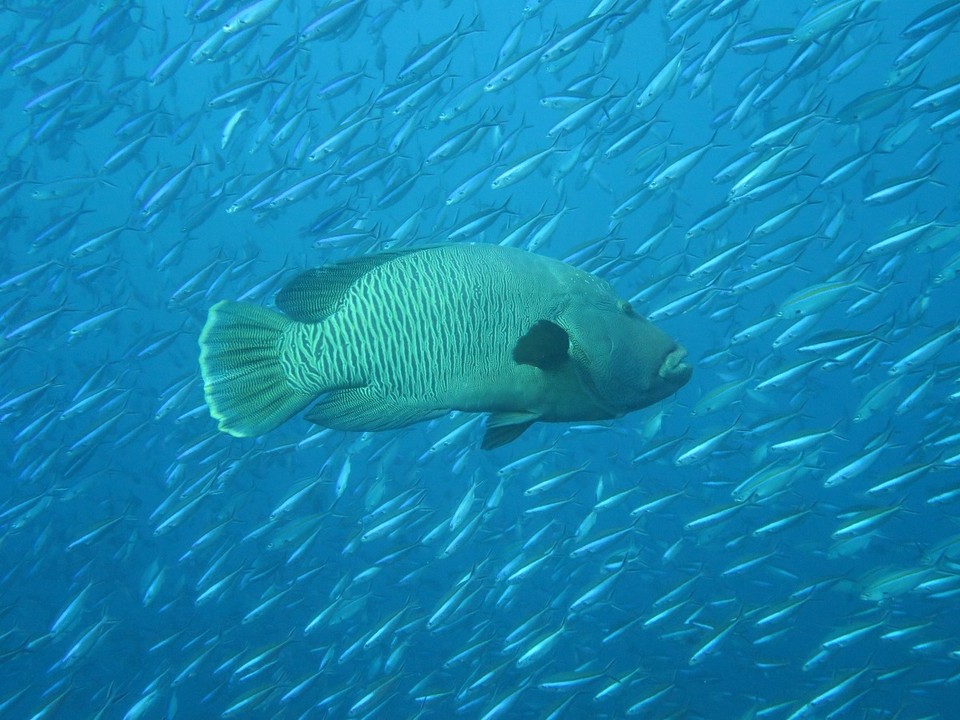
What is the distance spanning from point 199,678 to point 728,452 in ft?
37.6

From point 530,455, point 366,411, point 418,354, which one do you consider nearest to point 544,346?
point 418,354

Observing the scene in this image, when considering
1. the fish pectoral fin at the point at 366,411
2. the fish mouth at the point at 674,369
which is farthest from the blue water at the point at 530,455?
the fish pectoral fin at the point at 366,411

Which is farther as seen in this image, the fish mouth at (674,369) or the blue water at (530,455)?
the blue water at (530,455)

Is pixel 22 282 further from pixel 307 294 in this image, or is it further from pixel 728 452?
pixel 728 452

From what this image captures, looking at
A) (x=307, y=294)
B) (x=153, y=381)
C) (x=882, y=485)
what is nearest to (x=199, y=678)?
(x=882, y=485)

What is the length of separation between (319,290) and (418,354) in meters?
0.39

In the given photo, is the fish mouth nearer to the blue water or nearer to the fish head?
the fish head

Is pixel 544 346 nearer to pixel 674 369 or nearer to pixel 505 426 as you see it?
pixel 505 426

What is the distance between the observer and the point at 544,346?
1854 millimetres

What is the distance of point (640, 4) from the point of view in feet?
23.3

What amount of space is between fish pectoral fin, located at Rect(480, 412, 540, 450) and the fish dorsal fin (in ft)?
2.06

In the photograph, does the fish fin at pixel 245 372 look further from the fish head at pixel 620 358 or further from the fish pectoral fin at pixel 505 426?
the fish head at pixel 620 358

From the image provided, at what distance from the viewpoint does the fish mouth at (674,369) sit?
1.99 m

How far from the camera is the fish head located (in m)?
1.94
